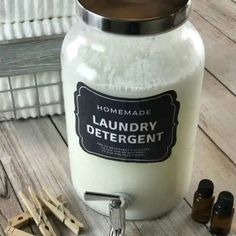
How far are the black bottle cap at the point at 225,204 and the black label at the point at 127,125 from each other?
0.07 metres

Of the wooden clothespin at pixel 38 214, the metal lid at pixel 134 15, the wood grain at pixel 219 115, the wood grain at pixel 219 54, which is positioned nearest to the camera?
the metal lid at pixel 134 15

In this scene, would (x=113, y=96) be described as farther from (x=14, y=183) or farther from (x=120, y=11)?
(x=14, y=183)

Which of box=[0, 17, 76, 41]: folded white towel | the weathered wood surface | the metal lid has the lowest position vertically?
the weathered wood surface

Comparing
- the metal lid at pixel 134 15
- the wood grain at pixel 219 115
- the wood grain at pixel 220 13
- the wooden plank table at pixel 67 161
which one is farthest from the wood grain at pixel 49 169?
the wood grain at pixel 220 13

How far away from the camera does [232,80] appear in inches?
30.2

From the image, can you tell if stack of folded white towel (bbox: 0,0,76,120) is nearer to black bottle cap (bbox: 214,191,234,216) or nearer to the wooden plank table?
the wooden plank table

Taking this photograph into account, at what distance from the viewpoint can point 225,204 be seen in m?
0.52

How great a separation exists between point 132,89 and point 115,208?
0.12 meters

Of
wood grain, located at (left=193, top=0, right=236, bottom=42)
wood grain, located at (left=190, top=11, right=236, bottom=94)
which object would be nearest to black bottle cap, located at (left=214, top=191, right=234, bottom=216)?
wood grain, located at (left=190, top=11, right=236, bottom=94)

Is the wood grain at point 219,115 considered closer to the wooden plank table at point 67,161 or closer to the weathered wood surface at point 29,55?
the wooden plank table at point 67,161

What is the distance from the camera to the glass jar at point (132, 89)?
460mm

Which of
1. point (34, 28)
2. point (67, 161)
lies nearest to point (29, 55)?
point (34, 28)

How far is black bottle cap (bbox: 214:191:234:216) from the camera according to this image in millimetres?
522

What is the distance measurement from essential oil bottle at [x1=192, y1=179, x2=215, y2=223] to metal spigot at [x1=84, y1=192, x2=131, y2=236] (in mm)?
78
